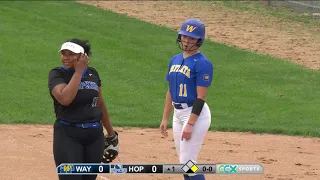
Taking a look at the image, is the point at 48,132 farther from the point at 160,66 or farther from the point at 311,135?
the point at 160,66

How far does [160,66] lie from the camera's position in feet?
60.3

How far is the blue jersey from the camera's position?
8023 mm

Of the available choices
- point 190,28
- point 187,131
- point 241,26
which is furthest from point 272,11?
point 187,131

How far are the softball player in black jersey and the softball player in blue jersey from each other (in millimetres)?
969

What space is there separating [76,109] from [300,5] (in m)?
18.6

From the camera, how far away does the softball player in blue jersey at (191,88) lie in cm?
802

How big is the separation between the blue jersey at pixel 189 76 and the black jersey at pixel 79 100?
3.31 feet

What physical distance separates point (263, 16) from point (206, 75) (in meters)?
17.4

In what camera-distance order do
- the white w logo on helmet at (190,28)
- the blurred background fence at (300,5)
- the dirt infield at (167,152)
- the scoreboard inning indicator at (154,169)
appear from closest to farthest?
the scoreboard inning indicator at (154,169), the white w logo on helmet at (190,28), the dirt infield at (167,152), the blurred background fence at (300,5)

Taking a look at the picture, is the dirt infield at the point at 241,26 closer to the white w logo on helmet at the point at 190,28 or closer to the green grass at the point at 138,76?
the green grass at the point at 138,76

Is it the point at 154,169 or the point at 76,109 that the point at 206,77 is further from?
the point at 154,169

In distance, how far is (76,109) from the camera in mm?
7344

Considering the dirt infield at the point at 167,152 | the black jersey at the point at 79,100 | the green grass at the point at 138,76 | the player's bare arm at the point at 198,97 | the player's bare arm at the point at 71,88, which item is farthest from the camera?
the green grass at the point at 138,76

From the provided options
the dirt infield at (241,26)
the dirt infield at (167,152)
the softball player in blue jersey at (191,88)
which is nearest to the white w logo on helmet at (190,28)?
the softball player in blue jersey at (191,88)
